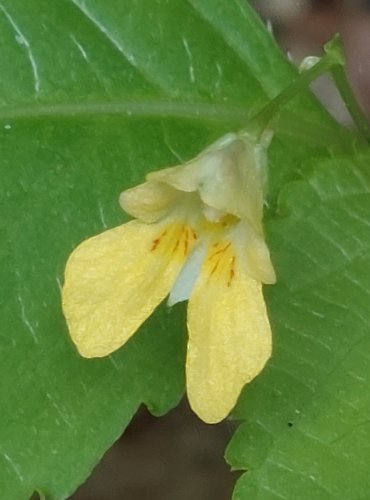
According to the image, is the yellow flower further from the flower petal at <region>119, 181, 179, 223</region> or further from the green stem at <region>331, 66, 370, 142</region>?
the green stem at <region>331, 66, 370, 142</region>

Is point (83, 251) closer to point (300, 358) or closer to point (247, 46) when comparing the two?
point (300, 358)

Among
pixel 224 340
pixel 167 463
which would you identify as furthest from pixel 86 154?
pixel 167 463

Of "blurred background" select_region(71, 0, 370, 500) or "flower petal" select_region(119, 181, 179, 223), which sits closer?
"flower petal" select_region(119, 181, 179, 223)

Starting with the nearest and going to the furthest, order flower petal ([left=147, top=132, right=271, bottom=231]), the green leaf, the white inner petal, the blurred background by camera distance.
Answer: flower petal ([left=147, top=132, right=271, bottom=231]) < the white inner petal < the green leaf < the blurred background

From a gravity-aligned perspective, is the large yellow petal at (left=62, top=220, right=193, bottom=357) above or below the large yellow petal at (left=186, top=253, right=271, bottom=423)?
above

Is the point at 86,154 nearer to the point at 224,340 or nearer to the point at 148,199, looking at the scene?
the point at 148,199

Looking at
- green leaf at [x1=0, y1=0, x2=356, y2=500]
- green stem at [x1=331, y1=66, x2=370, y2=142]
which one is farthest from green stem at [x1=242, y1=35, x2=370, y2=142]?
green leaf at [x1=0, y1=0, x2=356, y2=500]
